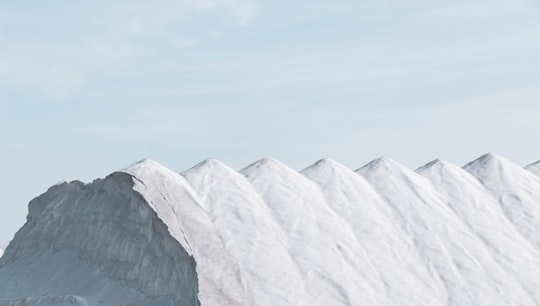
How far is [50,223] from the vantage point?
180 feet

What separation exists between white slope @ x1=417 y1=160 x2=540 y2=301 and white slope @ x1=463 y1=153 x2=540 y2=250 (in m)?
0.53

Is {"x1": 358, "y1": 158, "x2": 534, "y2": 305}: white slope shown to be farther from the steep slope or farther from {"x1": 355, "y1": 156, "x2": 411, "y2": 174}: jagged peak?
the steep slope

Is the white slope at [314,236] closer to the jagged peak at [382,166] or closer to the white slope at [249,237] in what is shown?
the white slope at [249,237]

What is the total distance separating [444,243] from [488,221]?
4.44m

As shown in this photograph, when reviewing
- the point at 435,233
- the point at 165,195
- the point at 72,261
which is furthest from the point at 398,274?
the point at 72,261

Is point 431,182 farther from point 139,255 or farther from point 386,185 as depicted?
point 139,255

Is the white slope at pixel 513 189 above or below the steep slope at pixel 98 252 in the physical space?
below

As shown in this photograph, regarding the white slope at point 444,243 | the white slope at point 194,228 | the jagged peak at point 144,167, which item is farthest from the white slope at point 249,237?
the white slope at point 444,243

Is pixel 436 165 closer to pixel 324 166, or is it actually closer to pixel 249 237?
pixel 324 166

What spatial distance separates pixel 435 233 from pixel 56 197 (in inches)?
782

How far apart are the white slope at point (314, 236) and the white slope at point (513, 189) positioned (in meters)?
10.5

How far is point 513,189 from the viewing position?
6128 cm

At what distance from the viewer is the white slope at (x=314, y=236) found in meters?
48.8

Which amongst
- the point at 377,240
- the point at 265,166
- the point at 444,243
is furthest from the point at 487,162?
the point at 265,166
